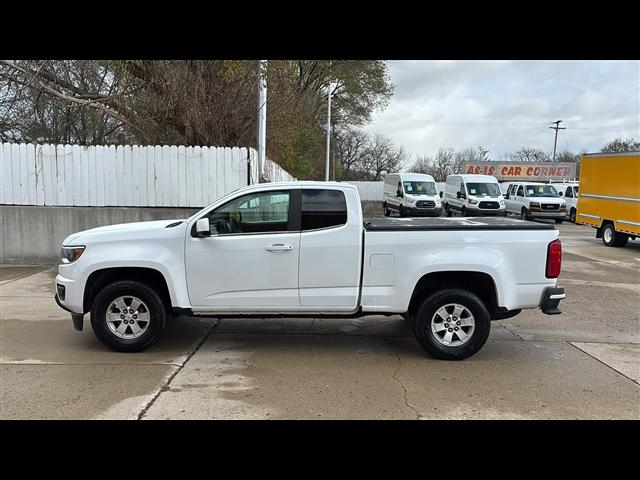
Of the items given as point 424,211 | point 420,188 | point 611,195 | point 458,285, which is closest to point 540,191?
point 420,188

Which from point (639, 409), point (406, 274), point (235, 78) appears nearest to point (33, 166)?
point (235, 78)

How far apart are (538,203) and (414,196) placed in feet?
20.4

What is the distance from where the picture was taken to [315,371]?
15.6ft

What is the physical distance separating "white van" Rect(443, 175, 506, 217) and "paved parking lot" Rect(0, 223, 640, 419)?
17.2 meters

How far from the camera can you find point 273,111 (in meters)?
13.5

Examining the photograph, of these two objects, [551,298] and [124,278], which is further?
[124,278]

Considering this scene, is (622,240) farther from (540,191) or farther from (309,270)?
(309,270)

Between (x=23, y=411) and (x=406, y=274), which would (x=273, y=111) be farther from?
(x=23, y=411)

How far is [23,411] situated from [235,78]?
30.5 ft

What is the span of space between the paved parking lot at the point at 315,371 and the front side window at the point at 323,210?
1470mm

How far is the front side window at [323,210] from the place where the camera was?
514cm

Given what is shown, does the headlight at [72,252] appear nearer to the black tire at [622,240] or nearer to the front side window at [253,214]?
the front side window at [253,214]

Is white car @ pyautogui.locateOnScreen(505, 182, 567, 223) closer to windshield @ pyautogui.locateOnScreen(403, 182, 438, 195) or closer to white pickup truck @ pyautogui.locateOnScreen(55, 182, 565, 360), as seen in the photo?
windshield @ pyautogui.locateOnScreen(403, 182, 438, 195)

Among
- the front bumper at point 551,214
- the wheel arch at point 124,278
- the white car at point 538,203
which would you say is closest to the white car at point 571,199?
the white car at point 538,203
